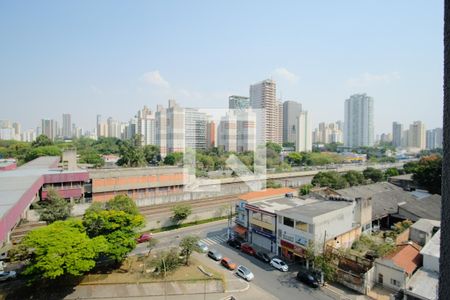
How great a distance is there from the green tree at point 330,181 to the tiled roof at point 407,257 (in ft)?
42.1

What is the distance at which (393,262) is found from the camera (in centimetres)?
1084

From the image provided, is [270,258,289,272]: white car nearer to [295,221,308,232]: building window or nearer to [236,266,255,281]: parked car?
[236,266,255,281]: parked car

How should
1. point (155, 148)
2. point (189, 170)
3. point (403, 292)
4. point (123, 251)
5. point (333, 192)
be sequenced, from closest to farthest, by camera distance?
point (403, 292) < point (123, 251) < point (333, 192) < point (189, 170) < point (155, 148)

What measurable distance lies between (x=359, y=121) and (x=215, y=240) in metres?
86.5

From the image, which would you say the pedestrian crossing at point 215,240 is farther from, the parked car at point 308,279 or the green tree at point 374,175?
the green tree at point 374,175

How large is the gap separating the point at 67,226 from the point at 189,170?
15.3 metres

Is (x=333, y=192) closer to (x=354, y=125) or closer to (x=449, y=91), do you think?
(x=449, y=91)

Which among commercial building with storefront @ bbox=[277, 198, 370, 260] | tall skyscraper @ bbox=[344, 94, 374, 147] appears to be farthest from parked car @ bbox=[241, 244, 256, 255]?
tall skyscraper @ bbox=[344, 94, 374, 147]

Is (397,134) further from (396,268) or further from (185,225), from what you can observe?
(396,268)

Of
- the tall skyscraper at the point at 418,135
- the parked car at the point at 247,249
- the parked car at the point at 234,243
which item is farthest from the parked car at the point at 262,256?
the tall skyscraper at the point at 418,135

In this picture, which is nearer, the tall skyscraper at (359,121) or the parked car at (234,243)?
the parked car at (234,243)

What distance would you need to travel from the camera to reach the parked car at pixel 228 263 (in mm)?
12484

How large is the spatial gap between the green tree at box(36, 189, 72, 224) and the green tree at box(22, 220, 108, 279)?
740 centimetres

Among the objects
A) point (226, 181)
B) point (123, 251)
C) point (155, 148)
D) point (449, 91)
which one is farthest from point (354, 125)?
point (449, 91)
